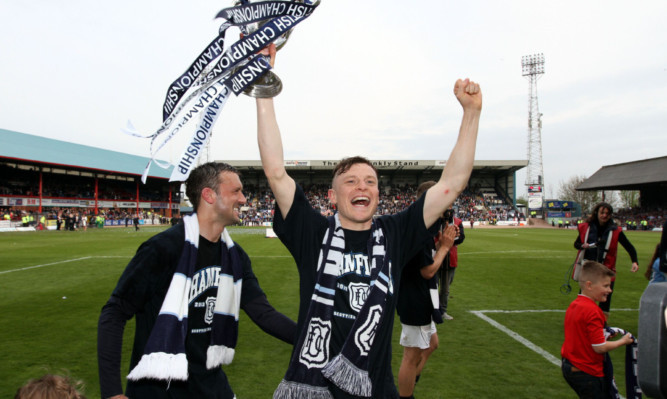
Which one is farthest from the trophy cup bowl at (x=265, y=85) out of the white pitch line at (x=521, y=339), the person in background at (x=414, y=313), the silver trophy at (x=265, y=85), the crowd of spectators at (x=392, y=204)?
the crowd of spectators at (x=392, y=204)

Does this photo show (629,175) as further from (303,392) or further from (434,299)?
(303,392)

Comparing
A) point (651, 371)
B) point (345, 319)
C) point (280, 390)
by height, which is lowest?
point (280, 390)

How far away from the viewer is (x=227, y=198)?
263cm

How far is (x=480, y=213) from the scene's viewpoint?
57.9 metres

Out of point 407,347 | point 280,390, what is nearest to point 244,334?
point 407,347

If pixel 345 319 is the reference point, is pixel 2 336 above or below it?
below

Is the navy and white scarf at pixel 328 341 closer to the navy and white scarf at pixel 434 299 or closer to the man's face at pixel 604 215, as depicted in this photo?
the navy and white scarf at pixel 434 299

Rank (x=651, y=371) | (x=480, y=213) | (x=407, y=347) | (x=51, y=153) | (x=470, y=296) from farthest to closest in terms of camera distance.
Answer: (x=480, y=213) → (x=51, y=153) → (x=470, y=296) → (x=407, y=347) → (x=651, y=371)

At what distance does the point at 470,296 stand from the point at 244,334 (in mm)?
5188

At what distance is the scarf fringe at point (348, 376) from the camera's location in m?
1.85

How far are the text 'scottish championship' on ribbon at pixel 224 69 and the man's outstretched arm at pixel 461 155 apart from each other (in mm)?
957

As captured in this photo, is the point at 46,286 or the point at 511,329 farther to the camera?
the point at 46,286

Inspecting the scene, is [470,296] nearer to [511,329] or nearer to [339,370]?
[511,329]

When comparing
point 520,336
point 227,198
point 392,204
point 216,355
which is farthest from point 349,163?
point 392,204
